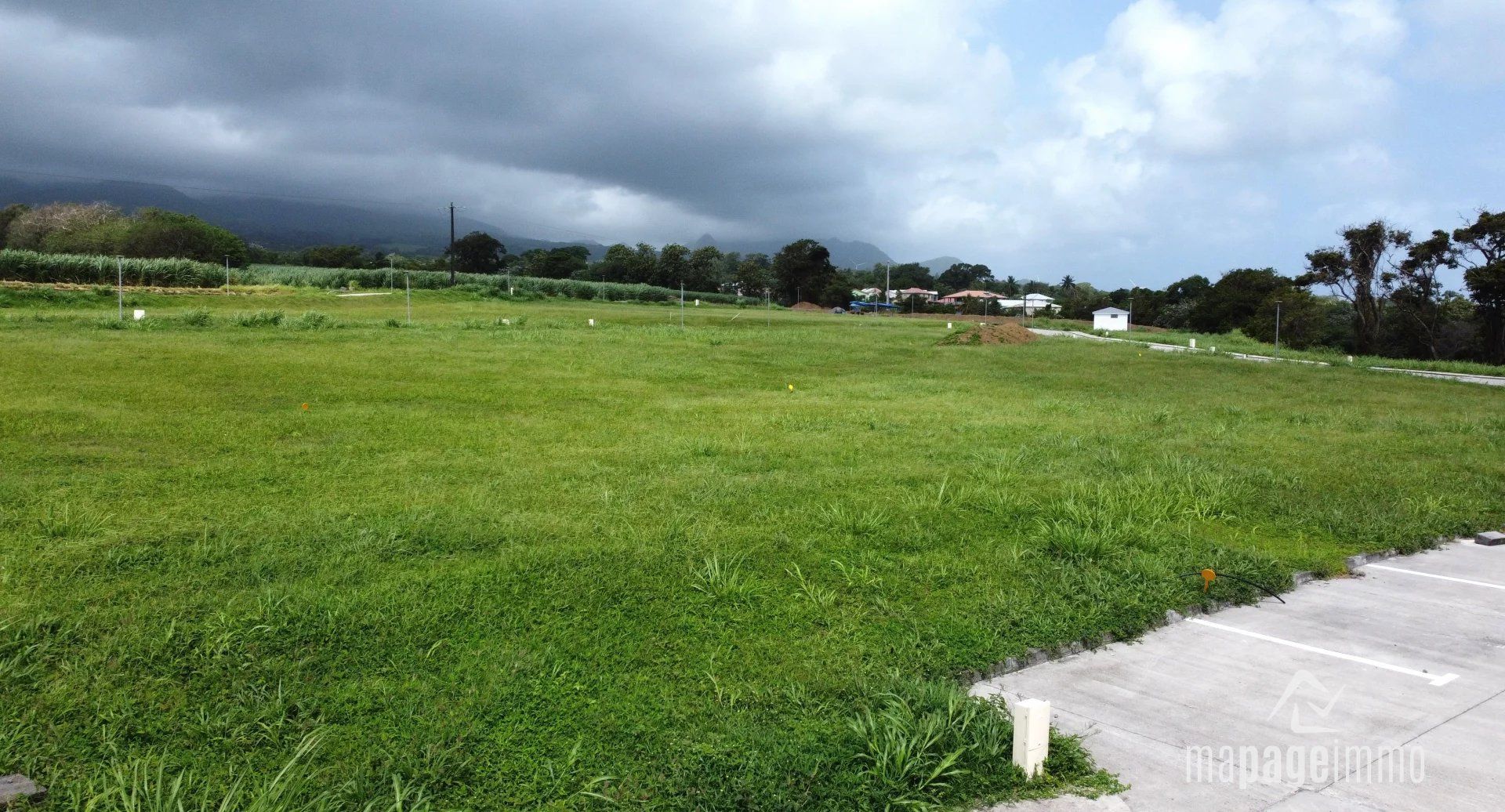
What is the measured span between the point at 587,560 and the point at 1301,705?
409cm

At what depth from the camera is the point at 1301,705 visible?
4520 mm

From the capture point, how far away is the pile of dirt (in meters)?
34.4

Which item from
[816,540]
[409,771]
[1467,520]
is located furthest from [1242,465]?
[409,771]

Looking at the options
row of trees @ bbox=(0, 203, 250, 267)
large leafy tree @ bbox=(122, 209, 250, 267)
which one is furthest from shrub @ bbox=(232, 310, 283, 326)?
large leafy tree @ bbox=(122, 209, 250, 267)

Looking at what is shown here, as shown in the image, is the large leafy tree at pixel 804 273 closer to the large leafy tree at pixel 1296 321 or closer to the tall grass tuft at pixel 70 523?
the large leafy tree at pixel 1296 321

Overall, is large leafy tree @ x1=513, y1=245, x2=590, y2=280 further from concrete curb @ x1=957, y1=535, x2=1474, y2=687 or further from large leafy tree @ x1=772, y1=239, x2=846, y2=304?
concrete curb @ x1=957, y1=535, x2=1474, y2=687

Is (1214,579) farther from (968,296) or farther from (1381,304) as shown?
(968,296)

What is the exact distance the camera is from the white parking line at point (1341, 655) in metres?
4.89

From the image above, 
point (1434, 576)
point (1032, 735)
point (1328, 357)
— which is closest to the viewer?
point (1032, 735)

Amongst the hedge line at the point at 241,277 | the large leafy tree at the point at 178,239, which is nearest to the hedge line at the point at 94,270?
the hedge line at the point at 241,277

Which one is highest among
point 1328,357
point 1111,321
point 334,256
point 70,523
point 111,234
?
point 334,256

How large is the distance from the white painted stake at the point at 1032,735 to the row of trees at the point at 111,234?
69860 millimetres

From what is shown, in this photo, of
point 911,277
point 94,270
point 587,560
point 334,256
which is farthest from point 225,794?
point 911,277

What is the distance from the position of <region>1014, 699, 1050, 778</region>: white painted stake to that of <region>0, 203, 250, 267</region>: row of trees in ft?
229
